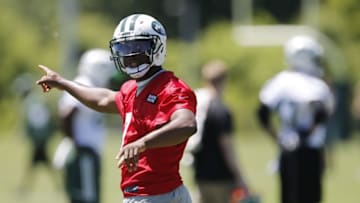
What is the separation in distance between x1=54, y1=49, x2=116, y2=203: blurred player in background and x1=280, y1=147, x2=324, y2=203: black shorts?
1628 millimetres

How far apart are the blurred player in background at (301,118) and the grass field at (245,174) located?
2997mm

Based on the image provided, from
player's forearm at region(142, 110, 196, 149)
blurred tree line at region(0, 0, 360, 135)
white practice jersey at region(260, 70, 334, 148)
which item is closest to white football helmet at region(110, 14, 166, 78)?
player's forearm at region(142, 110, 196, 149)

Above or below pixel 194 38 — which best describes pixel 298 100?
below

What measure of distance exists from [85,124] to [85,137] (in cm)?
13

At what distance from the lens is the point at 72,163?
11672 mm

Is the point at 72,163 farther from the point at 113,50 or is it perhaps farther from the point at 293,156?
the point at 113,50

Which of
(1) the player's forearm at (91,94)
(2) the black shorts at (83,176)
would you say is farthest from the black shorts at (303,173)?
(1) the player's forearm at (91,94)

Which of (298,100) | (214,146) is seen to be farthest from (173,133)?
(214,146)

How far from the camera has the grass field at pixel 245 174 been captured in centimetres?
1650

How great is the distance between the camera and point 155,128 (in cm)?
710

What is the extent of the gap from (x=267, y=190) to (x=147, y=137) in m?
10.6

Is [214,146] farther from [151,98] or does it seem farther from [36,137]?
[36,137]

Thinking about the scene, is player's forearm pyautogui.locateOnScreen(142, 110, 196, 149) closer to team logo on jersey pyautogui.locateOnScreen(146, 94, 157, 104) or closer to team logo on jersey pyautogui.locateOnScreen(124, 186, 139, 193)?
team logo on jersey pyautogui.locateOnScreen(146, 94, 157, 104)

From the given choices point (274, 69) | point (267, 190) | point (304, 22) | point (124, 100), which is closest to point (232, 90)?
point (274, 69)
